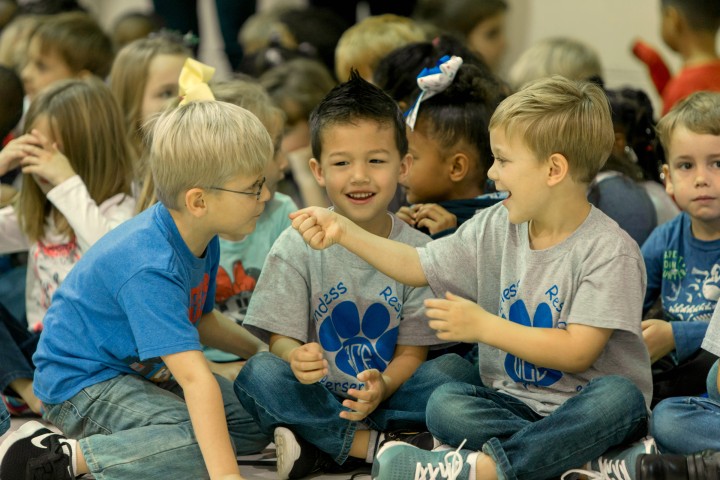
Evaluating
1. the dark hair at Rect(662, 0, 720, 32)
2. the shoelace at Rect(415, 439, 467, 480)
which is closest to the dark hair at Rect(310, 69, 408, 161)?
the shoelace at Rect(415, 439, 467, 480)

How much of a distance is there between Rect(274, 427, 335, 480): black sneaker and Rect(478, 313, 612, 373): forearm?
43 cm

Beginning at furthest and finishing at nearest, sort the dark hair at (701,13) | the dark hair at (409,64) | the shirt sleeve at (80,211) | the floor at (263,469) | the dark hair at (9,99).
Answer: the dark hair at (701,13), the dark hair at (9,99), the dark hair at (409,64), the shirt sleeve at (80,211), the floor at (263,469)

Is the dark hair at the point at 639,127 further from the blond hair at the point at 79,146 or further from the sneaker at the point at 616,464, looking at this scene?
the blond hair at the point at 79,146

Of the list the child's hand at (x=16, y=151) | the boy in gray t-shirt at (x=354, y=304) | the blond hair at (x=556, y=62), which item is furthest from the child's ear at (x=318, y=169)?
the blond hair at (x=556, y=62)

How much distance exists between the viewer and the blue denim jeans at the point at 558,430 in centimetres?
195

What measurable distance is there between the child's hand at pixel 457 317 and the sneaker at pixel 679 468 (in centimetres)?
37

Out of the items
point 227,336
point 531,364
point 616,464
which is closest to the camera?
point 616,464

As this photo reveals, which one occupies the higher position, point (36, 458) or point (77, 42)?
point (77, 42)

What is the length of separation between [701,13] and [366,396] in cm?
249

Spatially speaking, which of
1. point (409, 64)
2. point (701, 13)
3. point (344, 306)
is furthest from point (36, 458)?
point (701, 13)

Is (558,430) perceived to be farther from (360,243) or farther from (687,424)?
(360,243)

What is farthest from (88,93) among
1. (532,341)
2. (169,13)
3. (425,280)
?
(169,13)

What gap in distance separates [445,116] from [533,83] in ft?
1.44

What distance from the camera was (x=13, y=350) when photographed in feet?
8.38
